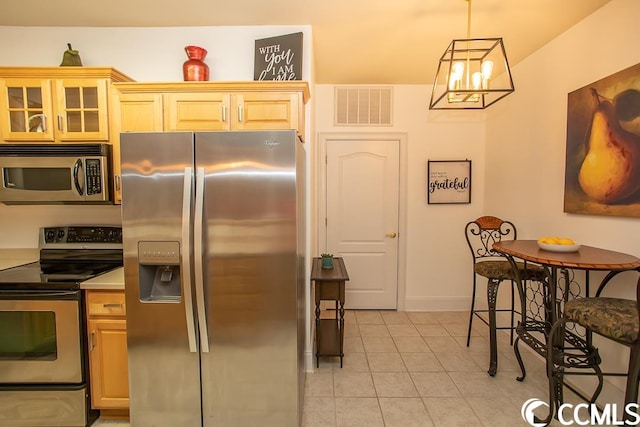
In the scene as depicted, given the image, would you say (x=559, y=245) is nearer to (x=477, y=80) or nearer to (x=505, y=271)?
(x=505, y=271)

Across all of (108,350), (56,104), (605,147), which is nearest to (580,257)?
(605,147)

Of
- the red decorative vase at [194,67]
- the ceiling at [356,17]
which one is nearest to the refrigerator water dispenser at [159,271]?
the red decorative vase at [194,67]

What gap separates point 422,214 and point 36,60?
3829mm

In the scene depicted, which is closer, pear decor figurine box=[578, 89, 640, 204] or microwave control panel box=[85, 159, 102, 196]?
pear decor figurine box=[578, 89, 640, 204]

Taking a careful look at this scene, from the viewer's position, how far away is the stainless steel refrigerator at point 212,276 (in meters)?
1.64

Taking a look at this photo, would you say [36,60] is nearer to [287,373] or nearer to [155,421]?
[155,421]

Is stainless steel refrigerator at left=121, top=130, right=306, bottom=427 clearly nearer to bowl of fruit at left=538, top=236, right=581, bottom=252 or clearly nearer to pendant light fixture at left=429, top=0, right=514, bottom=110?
pendant light fixture at left=429, top=0, right=514, bottom=110

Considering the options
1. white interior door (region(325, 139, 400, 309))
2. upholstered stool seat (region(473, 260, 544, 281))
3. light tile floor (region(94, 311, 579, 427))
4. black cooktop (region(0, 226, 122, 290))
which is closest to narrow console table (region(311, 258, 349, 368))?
light tile floor (region(94, 311, 579, 427))

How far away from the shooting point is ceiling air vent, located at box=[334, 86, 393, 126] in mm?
3543

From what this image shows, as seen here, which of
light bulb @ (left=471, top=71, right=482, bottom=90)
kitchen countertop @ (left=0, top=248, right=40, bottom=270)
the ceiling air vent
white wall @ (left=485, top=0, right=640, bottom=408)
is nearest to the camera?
light bulb @ (left=471, top=71, right=482, bottom=90)

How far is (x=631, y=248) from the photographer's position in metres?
1.92

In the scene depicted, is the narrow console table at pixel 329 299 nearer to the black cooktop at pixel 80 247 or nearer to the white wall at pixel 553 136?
the black cooktop at pixel 80 247

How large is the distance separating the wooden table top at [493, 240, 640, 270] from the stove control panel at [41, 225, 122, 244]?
2.84m

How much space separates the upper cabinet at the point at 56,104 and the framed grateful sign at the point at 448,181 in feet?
10.3
